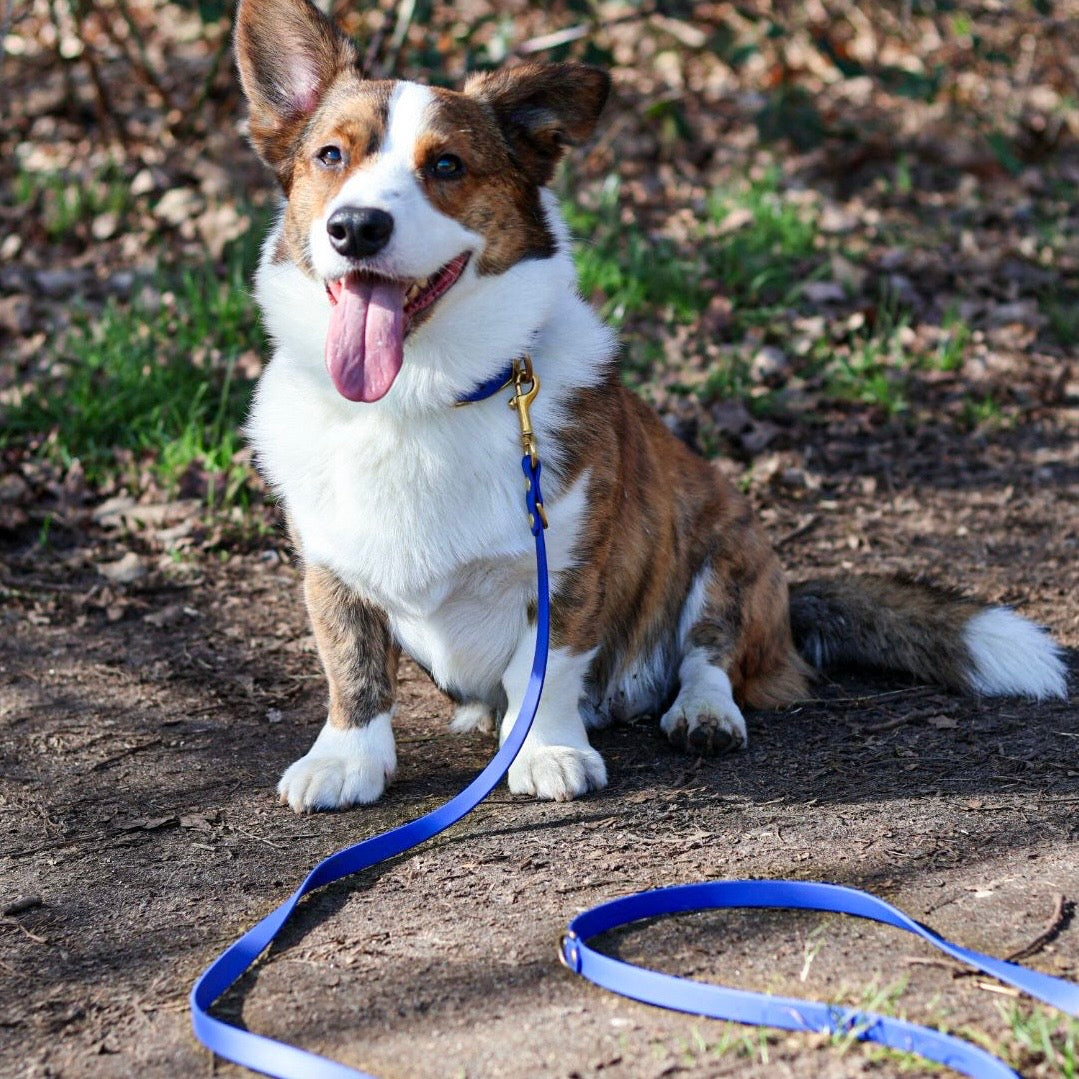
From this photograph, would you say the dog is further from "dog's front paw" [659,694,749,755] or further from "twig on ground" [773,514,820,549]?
"twig on ground" [773,514,820,549]

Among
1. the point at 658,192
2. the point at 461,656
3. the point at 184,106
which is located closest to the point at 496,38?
the point at 658,192

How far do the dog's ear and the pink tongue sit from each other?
533mm

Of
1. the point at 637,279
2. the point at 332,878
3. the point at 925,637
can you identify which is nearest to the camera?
the point at 332,878

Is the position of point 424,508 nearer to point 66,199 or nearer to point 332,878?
point 332,878

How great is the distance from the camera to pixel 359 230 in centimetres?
260

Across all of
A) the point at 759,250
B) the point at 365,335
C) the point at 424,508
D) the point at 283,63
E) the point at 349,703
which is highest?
the point at 283,63

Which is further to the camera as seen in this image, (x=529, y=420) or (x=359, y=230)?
(x=529, y=420)

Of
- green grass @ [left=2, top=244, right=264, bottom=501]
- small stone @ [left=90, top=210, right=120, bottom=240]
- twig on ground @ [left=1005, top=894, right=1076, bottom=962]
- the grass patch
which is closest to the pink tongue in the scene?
twig on ground @ [left=1005, top=894, right=1076, bottom=962]

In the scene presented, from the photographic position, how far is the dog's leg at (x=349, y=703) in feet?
9.50

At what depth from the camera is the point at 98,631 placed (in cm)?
398

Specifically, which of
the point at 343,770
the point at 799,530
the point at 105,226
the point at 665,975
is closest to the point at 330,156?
the point at 343,770

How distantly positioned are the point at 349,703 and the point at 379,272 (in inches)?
36.6

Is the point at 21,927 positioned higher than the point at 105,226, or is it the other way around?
the point at 105,226

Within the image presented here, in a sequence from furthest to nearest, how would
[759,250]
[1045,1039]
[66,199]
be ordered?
[66,199], [759,250], [1045,1039]
